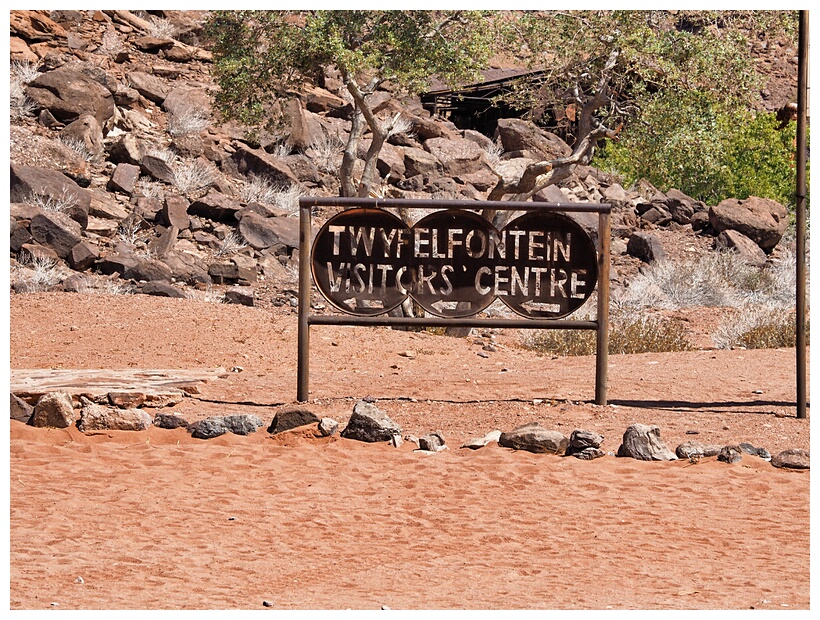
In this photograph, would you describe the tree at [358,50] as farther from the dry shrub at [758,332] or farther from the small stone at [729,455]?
the small stone at [729,455]

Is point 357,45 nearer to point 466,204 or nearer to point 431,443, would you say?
point 466,204

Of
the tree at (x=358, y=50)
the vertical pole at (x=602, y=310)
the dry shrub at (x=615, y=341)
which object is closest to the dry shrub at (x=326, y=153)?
the tree at (x=358, y=50)

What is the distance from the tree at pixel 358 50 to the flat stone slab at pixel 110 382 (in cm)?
737

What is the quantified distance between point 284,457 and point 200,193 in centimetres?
1985

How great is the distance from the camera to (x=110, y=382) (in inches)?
401

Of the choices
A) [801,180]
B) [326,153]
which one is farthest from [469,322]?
[326,153]

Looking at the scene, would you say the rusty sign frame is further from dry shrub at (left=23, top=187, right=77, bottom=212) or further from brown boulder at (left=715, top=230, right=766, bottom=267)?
brown boulder at (left=715, top=230, right=766, bottom=267)

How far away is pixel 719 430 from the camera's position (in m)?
8.77

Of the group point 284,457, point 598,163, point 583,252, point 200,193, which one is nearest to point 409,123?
point 598,163

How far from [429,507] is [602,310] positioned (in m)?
3.52

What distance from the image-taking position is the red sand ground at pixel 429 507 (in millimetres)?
5086

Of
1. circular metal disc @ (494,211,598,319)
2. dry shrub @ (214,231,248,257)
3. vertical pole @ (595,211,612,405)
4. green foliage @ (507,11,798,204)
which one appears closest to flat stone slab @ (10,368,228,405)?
circular metal disc @ (494,211,598,319)

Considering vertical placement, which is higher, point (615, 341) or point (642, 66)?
point (642, 66)

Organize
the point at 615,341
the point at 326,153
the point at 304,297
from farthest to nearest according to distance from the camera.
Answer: the point at 326,153, the point at 615,341, the point at 304,297
